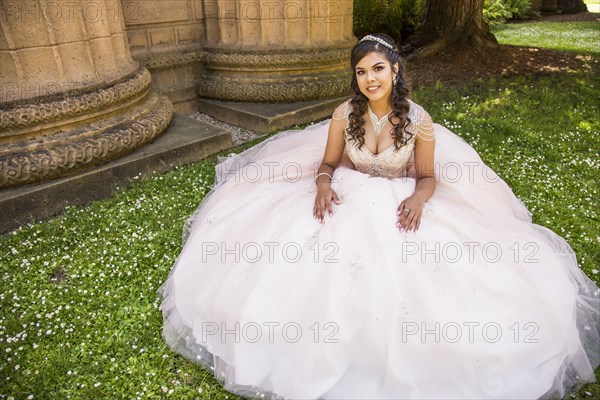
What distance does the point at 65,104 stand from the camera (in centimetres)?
386

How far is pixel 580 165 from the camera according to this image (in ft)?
15.3

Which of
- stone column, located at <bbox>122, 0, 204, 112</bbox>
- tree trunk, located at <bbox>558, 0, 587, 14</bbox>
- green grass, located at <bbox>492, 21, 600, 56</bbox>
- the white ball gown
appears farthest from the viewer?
tree trunk, located at <bbox>558, 0, 587, 14</bbox>

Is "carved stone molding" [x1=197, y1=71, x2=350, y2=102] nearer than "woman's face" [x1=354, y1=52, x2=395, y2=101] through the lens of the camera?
No

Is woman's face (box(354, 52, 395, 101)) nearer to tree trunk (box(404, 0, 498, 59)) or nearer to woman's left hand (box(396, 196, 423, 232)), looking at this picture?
woman's left hand (box(396, 196, 423, 232))

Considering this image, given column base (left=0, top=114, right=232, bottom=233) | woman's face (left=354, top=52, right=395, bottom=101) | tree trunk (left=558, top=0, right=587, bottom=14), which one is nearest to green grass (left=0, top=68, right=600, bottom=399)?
column base (left=0, top=114, right=232, bottom=233)

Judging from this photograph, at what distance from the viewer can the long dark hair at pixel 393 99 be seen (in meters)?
2.68

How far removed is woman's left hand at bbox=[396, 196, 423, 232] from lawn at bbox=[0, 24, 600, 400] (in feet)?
4.02

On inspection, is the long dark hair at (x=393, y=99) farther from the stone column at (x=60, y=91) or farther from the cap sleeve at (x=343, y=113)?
the stone column at (x=60, y=91)

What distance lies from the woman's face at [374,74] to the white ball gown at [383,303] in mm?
330

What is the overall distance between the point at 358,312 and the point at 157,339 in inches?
49.5

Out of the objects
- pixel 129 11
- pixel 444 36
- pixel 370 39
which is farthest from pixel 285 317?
pixel 444 36

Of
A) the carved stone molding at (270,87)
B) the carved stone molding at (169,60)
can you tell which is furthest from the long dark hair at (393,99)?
the carved stone molding at (169,60)

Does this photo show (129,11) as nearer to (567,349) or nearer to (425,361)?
(425,361)

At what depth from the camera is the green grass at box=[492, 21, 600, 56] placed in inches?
446
